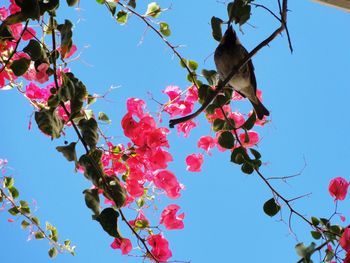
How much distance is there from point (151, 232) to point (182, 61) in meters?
0.51

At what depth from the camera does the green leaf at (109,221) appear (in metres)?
0.83

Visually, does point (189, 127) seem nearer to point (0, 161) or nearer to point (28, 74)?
point (28, 74)

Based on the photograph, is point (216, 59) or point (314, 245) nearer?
point (314, 245)

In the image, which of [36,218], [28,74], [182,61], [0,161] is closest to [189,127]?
[182,61]

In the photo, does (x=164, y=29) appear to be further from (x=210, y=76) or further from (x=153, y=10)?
(x=210, y=76)

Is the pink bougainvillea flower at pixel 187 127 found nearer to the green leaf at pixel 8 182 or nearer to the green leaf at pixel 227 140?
the green leaf at pixel 227 140

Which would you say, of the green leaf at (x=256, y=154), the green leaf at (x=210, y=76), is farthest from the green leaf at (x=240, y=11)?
the green leaf at (x=256, y=154)

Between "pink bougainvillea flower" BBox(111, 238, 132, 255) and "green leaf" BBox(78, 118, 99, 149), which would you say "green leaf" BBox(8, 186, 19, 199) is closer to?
"pink bougainvillea flower" BBox(111, 238, 132, 255)

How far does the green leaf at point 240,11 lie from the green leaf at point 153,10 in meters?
0.39

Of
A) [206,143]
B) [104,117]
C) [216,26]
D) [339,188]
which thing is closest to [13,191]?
[104,117]

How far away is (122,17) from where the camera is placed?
133cm

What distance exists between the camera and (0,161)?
5.29 feet

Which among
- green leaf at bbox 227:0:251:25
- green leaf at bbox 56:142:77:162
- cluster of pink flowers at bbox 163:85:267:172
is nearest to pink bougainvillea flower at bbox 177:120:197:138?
cluster of pink flowers at bbox 163:85:267:172

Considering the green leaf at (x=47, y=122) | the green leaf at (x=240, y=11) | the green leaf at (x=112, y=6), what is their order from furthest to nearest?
the green leaf at (x=112, y=6) → the green leaf at (x=240, y=11) → the green leaf at (x=47, y=122)
